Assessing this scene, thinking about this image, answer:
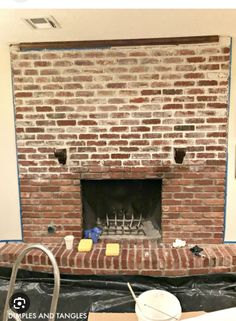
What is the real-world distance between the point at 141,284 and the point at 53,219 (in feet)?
3.40

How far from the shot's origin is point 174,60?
8.58 ft

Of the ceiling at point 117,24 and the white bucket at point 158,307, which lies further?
the ceiling at point 117,24

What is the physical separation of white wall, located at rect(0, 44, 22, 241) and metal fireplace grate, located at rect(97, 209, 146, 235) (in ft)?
2.87

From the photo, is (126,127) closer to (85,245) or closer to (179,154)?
(179,154)

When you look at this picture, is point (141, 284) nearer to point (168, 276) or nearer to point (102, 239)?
point (168, 276)

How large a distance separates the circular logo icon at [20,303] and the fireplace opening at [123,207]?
882 mm

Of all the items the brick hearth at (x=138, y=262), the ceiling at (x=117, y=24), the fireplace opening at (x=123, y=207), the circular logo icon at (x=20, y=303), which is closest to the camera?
the ceiling at (x=117, y=24)

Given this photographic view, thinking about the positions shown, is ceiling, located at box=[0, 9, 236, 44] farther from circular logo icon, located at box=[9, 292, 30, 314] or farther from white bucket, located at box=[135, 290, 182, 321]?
circular logo icon, located at box=[9, 292, 30, 314]

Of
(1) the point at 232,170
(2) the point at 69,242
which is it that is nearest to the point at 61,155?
(2) the point at 69,242

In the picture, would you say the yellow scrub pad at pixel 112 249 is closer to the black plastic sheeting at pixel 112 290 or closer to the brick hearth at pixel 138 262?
the brick hearth at pixel 138 262

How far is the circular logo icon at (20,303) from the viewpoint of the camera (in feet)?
7.34

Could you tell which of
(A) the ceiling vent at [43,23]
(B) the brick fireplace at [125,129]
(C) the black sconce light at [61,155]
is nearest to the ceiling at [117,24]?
(A) the ceiling vent at [43,23]

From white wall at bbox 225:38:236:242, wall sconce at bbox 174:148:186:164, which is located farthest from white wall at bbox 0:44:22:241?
white wall at bbox 225:38:236:242

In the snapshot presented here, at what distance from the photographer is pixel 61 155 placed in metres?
2.69
